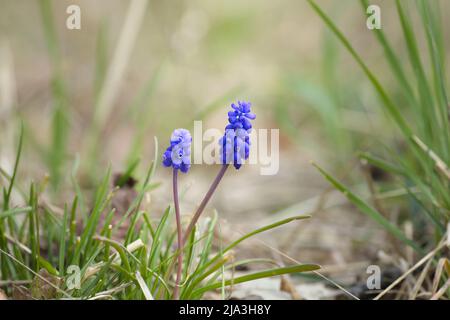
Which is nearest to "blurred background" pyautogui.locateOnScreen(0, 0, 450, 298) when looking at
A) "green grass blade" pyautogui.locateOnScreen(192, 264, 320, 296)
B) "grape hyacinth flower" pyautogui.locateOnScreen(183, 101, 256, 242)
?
"green grass blade" pyautogui.locateOnScreen(192, 264, 320, 296)

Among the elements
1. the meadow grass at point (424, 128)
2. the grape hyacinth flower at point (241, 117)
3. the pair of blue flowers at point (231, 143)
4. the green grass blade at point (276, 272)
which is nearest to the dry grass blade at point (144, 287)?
the green grass blade at point (276, 272)

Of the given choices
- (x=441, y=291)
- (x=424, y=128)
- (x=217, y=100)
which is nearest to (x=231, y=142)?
(x=441, y=291)

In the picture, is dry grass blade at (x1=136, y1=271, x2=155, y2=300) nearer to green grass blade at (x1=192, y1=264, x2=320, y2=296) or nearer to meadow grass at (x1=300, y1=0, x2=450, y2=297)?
green grass blade at (x1=192, y1=264, x2=320, y2=296)

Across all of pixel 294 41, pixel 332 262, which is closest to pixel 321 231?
pixel 332 262

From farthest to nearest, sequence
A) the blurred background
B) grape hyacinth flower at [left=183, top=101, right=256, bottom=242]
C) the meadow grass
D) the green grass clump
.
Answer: the blurred background, the meadow grass, the green grass clump, grape hyacinth flower at [left=183, top=101, right=256, bottom=242]

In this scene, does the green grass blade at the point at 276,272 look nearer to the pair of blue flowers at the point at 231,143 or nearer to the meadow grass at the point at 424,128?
the pair of blue flowers at the point at 231,143
